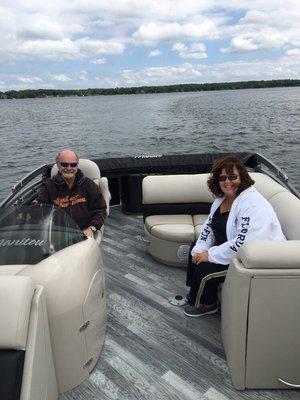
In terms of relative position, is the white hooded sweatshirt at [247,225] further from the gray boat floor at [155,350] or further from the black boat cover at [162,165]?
the black boat cover at [162,165]

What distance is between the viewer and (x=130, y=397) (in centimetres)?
212

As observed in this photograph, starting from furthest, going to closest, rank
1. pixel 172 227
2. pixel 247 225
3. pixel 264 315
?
pixel 172 227
pixel 247 225
pixel 264 315

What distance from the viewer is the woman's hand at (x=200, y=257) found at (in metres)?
2.65

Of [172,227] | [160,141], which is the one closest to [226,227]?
[172,227]

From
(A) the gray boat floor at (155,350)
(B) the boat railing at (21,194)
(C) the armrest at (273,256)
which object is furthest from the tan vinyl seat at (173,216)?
(C) the armrest at (273,256)

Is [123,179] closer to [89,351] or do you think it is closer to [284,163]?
[89,351]

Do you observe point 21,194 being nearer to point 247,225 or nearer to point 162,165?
point 162,165

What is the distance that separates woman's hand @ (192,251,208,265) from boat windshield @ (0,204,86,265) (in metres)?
0.90

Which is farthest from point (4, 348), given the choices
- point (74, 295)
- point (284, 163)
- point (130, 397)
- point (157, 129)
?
point (157, 129)

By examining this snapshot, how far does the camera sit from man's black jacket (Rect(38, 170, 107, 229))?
11.1 feet

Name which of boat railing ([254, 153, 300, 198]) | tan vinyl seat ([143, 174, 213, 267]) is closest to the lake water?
boat railing ([254, 153, 300, 198])

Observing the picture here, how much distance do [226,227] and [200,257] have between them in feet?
1.00

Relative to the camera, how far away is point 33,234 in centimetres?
217

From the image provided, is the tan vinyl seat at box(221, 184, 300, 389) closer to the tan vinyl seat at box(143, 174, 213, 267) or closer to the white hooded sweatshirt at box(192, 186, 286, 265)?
the white hooded sweatshirt at box(192, 186, 286, 265)
